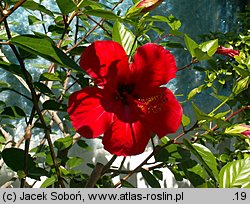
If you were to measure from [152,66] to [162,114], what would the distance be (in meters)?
0.10

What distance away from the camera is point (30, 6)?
2.93ft

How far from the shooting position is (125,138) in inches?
37.3

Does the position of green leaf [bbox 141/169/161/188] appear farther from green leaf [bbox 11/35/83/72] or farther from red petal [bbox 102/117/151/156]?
green leaf [bbox 11/35/83/72]

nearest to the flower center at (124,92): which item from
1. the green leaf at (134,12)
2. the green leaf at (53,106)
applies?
the green leaf at (134,12)

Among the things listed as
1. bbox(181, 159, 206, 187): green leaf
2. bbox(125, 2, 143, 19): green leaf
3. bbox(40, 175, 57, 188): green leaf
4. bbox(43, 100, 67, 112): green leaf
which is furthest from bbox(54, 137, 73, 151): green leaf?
bbox(125, 2, 143, 19): green leaf

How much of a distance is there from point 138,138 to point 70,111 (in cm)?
16

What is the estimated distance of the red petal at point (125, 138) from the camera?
95 centimetres

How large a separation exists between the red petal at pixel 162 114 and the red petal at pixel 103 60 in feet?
0.33

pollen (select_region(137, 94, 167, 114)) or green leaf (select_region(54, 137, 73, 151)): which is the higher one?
pollen (select_region(137, 94, 167, 114))

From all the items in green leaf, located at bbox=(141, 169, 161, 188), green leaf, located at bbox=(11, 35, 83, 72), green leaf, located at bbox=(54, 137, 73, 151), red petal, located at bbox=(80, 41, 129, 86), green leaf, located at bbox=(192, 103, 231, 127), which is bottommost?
green leaf, located at bbox=(141, 169, 161, 188)

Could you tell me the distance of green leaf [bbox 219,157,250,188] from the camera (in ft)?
3.10

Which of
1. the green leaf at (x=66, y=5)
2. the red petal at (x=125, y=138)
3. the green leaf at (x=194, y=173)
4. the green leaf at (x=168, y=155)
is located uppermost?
the green leaf at (x=66, y=5)

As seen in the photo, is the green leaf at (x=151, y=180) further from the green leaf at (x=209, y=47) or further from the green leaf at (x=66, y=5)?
the green leaf at (x=66, y=5)

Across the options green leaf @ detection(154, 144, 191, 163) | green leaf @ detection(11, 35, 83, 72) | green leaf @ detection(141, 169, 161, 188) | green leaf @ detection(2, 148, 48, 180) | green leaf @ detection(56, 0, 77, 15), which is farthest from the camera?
green leaf @ detection(141, 169, 161, 188)
